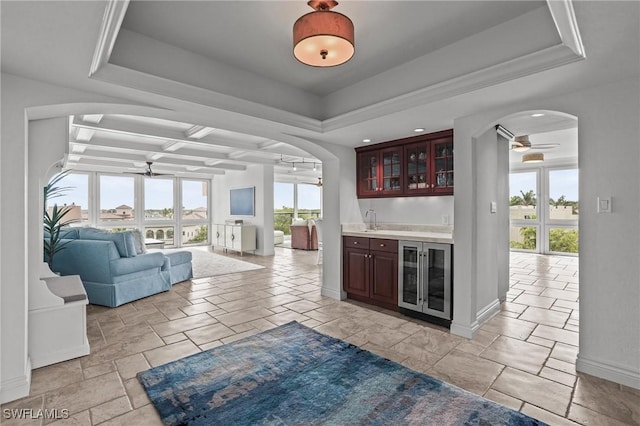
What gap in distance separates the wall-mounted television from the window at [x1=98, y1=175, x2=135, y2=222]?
2896 millimetres

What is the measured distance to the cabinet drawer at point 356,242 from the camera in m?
4.38

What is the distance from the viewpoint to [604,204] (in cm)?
250

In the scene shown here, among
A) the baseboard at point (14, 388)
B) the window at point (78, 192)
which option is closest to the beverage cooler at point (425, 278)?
the baseboard at point (14, 388)

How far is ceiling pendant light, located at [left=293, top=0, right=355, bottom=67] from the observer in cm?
191

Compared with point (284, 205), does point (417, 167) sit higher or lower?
higher

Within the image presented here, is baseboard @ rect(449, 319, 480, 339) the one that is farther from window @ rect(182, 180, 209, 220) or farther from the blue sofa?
window @ rect(182, 180, 209, 220)

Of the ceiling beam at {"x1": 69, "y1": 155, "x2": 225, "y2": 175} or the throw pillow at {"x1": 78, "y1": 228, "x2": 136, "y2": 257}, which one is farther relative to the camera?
the ceiling beam at {"x1": 69, "y1": 155, "x2": 225, "y2": 175}

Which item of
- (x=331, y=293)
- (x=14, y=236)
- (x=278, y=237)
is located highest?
(x=14, y=236)

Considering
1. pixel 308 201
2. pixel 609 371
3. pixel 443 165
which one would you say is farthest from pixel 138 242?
pixel 308 201

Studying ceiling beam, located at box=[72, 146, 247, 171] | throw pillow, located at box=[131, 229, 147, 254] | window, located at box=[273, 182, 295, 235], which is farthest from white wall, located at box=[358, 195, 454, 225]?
window, located at box=[273, 182, 295, 235]

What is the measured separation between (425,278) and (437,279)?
14 centimetres

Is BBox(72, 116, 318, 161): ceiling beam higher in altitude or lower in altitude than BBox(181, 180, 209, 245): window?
higher

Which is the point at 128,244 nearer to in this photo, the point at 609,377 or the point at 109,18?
the point at 109,18

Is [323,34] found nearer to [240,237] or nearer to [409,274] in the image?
[409,274]
